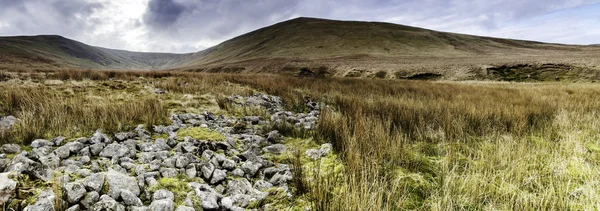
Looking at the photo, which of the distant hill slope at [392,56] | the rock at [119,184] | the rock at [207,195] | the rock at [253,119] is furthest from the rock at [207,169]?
Answer: the distant hill slope at [392,56]

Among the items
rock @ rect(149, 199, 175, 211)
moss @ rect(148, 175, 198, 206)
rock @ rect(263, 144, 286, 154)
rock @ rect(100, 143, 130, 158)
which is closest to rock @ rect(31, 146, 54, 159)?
rock @ rect(100, 143, 130, 158)

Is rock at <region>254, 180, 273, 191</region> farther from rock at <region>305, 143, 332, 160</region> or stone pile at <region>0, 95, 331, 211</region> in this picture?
rock at <region>305, 143, 332, 160</region>

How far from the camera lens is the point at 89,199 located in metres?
2.06

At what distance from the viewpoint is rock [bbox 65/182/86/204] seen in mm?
2010

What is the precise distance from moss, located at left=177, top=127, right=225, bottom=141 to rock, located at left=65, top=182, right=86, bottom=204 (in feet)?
6.87

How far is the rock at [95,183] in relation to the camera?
2178 millimetres

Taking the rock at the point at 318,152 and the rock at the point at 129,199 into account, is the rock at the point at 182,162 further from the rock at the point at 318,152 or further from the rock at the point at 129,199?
the rock at the point at 318,152

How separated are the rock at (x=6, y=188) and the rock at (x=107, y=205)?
65 centimetres

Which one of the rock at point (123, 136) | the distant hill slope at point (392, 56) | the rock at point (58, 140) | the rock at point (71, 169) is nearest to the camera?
the rock at point (71, 169)

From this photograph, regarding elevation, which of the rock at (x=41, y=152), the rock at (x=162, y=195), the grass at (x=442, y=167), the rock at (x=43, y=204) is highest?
the rock at (x=41, y=152)

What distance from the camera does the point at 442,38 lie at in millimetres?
72812

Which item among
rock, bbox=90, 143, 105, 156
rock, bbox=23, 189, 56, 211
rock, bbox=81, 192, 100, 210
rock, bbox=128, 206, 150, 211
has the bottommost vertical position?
rock, bbox=128, 206, 150, 211

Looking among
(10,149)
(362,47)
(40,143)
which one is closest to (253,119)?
(40,143)

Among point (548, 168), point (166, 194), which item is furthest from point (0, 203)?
point (548, 168)
